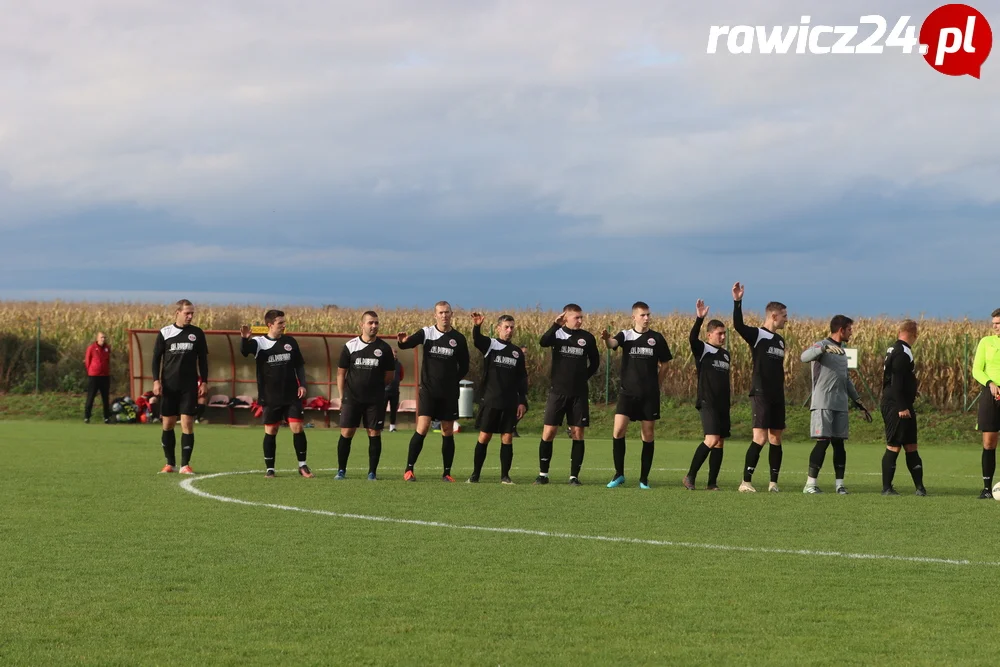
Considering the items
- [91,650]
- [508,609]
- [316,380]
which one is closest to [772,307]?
[508,609]

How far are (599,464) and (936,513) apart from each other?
25.5 feet

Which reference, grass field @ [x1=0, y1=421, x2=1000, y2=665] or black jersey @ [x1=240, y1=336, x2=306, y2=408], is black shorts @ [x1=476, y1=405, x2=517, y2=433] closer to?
grass field @ [x1=0, y1=421, x2=1000, y2=665]

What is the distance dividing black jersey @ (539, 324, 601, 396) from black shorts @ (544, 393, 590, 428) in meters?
0.07

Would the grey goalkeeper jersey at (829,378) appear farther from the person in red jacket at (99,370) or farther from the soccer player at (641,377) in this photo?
the person in red jacket at (99,370)

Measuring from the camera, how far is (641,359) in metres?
15.3

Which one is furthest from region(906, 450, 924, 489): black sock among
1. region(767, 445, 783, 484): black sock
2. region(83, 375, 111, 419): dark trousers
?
region(83, 375, 111, 419): dark trousers

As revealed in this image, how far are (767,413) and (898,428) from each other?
1491 millimetres

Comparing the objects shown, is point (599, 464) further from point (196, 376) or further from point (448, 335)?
point (196, 376)

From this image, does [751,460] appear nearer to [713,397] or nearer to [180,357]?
[713,397]

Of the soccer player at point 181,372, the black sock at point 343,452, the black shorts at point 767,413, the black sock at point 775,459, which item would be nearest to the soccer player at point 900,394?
the black shorts at point 767,413

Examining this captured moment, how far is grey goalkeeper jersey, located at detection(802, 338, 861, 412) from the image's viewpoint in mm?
14414

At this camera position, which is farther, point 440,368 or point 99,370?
point 99,370

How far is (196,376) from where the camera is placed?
15938 mm

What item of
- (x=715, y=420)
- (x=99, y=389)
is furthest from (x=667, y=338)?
(x=715, y=420)
